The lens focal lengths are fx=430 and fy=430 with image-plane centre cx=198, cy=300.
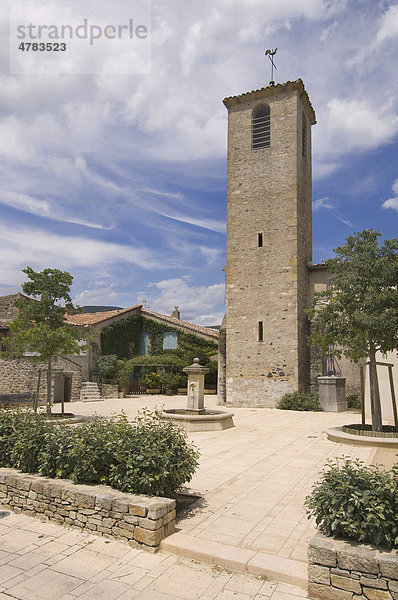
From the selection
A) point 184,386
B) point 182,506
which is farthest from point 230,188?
point 182,506

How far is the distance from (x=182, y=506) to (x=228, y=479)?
1444 millimetres

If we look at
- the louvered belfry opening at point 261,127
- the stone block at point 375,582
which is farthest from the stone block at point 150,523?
the louvered belfry opening at point 261,127

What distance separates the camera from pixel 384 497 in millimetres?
3668

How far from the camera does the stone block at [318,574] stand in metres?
3.40

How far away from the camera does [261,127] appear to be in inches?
768

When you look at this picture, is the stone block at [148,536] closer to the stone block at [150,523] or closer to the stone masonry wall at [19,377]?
the stone block at [150,523]

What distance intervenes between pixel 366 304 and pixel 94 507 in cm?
795

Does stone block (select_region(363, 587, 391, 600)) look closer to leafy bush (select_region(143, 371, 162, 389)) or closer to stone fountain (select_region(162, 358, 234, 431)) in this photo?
stone fountain (select_region(162, 358, 234, 431))

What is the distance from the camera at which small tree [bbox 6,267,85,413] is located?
12109 mm

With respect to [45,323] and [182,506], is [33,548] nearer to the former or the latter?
[182,506]

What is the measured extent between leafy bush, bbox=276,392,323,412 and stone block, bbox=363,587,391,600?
1413 cm

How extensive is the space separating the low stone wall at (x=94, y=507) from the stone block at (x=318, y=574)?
153 centimetres

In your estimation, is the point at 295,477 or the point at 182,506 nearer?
the point at 182,506

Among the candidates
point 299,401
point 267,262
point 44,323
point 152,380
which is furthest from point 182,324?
point 44,323
